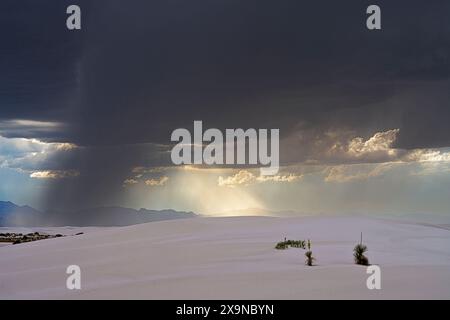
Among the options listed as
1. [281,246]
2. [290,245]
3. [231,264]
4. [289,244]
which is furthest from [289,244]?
[231,264]

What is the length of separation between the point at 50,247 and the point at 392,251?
60.7 ft

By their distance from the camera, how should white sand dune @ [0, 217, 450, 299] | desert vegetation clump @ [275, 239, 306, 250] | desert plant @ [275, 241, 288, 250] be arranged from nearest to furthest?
white sand dune @ [0, 217, 450, 299] → desert plant @ [275, 241, 288, 250] → desert vegetation clump @ [275, 239, 306, 250]

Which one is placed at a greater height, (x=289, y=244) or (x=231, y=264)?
(x=289, y=244)

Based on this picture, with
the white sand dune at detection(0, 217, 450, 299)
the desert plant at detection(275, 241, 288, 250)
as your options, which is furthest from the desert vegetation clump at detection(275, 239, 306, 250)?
the white sand dune at detection(0, 217, 450, 299)

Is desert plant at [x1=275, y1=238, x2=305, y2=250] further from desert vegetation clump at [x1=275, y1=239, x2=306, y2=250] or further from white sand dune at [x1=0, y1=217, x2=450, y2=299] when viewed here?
white sand dune at [x1=0, y1=217, x2=450, y2=299]

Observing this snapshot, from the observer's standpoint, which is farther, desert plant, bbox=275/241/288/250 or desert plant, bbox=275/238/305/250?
desert plant, bbox=275/238/305/250

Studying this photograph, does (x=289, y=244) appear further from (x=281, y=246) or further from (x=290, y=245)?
(x=281, y=246)

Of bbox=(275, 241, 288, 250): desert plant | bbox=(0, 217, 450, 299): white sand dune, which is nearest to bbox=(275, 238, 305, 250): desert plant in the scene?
bbox=(275, 241, 288, 250): desert plant

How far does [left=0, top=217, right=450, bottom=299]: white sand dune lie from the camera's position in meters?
19.4

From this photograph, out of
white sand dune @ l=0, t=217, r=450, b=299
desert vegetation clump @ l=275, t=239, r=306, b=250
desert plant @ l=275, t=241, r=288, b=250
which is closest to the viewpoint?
white sand dune @ l=0, t=217, r=450, b=299

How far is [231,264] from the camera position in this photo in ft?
80.8

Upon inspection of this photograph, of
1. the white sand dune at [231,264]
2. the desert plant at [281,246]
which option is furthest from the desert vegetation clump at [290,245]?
the white sand dune at [231,264]

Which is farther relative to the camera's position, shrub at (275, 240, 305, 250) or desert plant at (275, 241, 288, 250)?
shrub at (275, 240, 305, 250)
